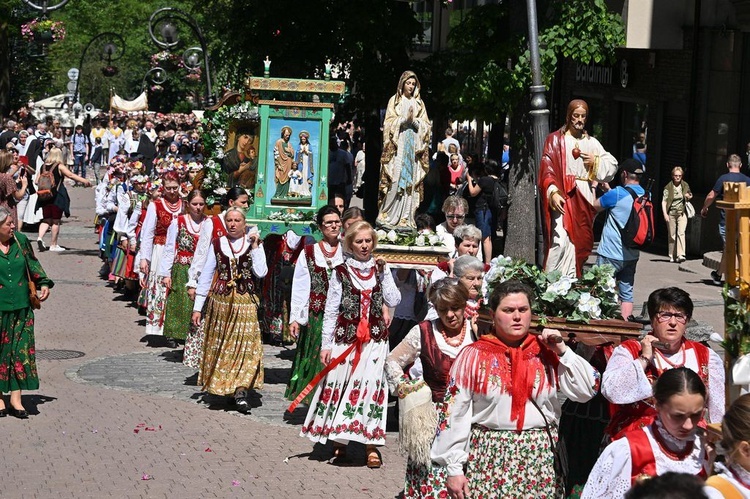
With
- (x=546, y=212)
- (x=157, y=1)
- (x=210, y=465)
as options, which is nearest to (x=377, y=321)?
(x=210, y=465)

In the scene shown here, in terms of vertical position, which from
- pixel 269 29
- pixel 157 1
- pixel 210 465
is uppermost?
pixel 157 1

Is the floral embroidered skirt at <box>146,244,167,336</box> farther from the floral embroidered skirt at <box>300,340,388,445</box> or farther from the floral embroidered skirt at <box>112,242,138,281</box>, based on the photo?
the floral embroidered skirt at <box>300,340,388,445</box>

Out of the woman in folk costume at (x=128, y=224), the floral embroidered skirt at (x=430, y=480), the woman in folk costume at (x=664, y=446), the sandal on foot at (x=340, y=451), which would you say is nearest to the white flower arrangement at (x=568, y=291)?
the floral embroidered skirt at (x=430, y=480)

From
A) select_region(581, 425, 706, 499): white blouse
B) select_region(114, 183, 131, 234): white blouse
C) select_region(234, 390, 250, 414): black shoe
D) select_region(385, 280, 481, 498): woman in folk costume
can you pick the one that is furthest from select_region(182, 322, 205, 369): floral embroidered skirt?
select_region(581, 425, 706, 499): white blouse

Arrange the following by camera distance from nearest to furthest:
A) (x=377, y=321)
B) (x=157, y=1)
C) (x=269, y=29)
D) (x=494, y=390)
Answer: (x=494, y=390), (x=377, y=321), (x=269, y=29), (x=157, y=1)

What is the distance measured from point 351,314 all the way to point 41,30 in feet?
85.4

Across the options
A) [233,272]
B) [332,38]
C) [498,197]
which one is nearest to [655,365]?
[233,272]

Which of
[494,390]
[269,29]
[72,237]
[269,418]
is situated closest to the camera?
[494,390]

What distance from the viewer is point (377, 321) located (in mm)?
9930

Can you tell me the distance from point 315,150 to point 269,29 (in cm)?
847

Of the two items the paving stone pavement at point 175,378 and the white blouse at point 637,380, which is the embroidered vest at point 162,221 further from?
the white blouse at point 637,380

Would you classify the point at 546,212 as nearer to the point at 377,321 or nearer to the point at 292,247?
the point at 377,321

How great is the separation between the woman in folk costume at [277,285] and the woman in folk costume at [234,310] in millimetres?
3352

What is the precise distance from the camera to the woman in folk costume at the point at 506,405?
6.49 m
